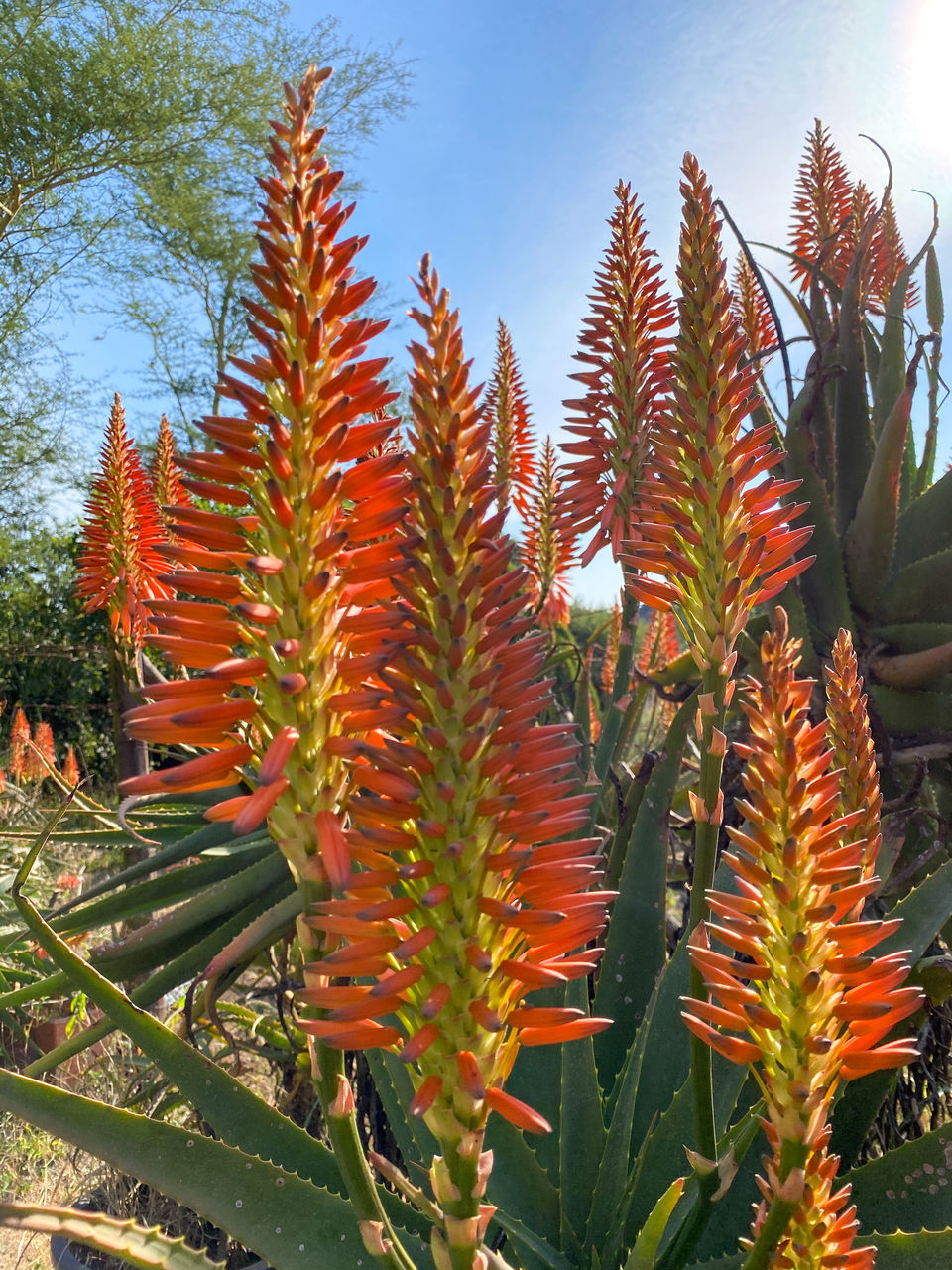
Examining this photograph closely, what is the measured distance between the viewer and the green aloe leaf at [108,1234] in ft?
1.84

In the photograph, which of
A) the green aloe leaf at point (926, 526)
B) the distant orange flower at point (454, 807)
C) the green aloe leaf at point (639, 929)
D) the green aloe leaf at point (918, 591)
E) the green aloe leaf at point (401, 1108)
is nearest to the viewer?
the distant orange flower at point (454, 807)

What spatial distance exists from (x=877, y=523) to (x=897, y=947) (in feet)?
3.82

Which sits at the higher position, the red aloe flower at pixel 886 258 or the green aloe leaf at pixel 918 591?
the red aloe flower at pixel 886 258

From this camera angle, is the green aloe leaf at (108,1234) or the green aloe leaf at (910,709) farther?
the green aloe leaf at (910,709)

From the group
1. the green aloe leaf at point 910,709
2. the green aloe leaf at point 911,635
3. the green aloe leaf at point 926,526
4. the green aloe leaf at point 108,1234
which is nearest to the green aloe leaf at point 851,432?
the green aloe leaf at point 926,526

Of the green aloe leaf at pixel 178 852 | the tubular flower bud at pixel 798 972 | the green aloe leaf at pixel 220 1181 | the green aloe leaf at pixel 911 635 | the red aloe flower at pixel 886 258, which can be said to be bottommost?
the green aloe leaf at pixel 220 1181

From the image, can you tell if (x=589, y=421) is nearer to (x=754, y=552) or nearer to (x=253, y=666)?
(x=754, y=552)

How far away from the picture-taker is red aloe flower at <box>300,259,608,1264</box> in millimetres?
491

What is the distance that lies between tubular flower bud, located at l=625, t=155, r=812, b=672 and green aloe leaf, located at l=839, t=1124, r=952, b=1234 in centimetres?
63

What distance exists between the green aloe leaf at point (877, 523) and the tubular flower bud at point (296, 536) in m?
1.57

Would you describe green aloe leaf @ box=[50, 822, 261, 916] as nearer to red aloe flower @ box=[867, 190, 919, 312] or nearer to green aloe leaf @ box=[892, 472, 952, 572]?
green aloe leaf @ box=[892, 472, 952, 572]

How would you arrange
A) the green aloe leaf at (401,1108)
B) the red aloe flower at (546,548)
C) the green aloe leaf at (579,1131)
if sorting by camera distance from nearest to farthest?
the green aloe leaf at (401,1108), the green aloe leaf at (579,1131), the red aloe flower at (546,548)

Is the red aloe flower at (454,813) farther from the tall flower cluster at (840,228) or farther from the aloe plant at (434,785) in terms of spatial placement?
the tall flower cluster at (840,228)

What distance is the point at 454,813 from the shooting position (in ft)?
1.69
